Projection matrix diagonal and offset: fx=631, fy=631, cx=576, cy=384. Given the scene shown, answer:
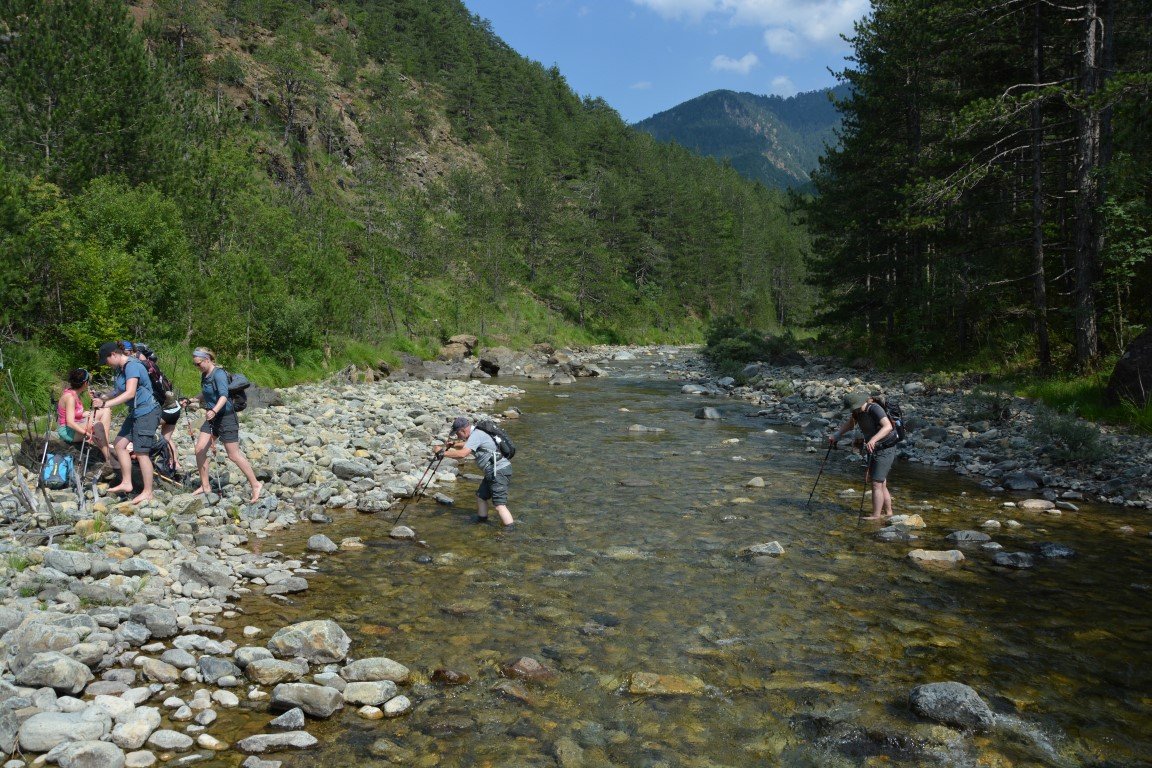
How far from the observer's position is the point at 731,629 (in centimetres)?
666

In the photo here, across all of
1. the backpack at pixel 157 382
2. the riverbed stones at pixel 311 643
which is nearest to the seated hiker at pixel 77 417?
the backpack at pixel 157 382

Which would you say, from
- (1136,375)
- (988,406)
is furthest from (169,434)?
(1136,375)

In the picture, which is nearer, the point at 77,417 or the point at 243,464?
the point at 77,417

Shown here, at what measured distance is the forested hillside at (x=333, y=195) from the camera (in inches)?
657

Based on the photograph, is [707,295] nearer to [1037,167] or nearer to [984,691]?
[1037,167]

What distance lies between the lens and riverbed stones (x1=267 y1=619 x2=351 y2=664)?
5742mm

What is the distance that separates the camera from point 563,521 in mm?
10250

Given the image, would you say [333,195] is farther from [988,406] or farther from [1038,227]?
[988,406]

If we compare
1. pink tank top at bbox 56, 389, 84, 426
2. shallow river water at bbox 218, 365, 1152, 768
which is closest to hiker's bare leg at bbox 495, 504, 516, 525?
shallow river water at bbox 218, 365, 1152, 768

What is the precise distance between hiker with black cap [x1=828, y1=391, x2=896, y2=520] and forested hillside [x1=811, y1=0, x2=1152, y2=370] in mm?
8949

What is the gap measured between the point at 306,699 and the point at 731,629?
4.13m

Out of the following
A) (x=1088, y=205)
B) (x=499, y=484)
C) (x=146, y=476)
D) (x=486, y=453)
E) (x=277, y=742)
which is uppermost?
(x=1088, y=205)

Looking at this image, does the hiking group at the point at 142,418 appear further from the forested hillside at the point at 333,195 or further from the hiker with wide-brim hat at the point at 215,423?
the forested hillside at the point at 333,195

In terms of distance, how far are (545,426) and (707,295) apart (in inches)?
2609
